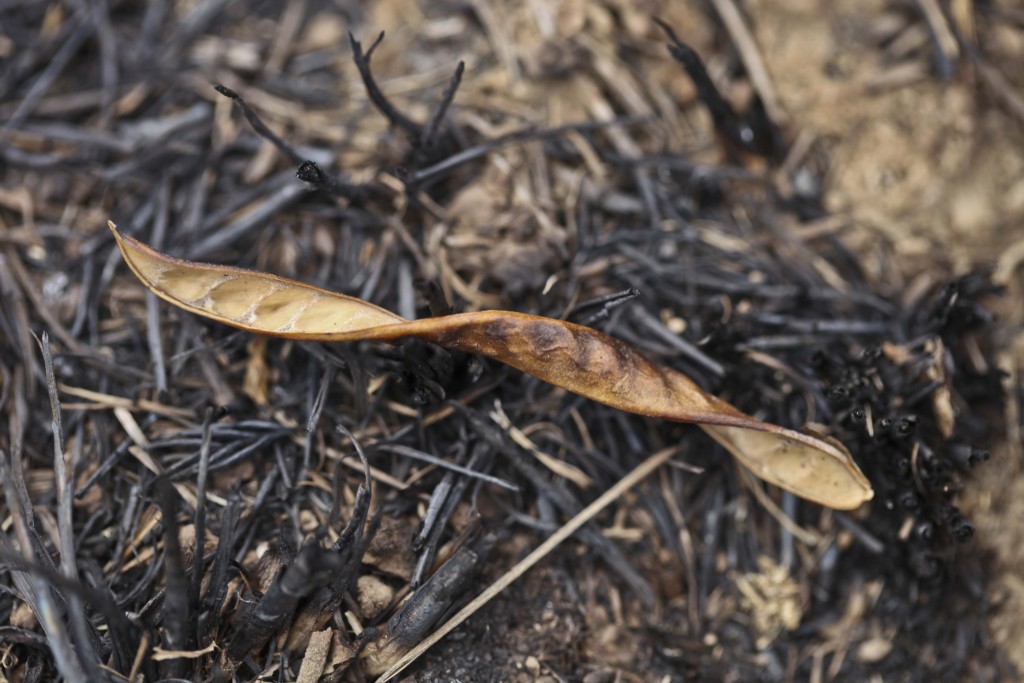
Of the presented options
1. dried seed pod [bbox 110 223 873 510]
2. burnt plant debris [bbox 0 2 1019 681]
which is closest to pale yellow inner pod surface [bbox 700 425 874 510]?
dried seed pod [bbox 110 223 873 510]

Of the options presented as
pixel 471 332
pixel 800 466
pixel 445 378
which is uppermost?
pixel 471 332

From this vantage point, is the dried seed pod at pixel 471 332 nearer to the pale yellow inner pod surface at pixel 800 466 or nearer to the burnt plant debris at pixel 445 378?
the pale yellow inner pod surface at pixel 800 466

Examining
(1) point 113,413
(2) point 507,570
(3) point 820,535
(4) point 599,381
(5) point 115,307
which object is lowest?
(3) point 820,535

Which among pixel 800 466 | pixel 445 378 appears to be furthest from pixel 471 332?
pixel 800 466

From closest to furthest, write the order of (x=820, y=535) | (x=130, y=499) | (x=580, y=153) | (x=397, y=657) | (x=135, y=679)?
(x=135, y=679)
(x=397, y=657)
(x=130, y=499)
(x=820, y=535)
(x=580, y=153)

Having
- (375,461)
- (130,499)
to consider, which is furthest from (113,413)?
(375,461)

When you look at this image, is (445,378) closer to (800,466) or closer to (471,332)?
(471,332)

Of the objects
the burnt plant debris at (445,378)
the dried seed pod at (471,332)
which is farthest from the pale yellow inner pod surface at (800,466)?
the burnt plant debris at (445,378)

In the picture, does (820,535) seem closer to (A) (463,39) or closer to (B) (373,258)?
(B) (373,258)

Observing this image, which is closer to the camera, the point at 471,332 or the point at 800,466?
the point at 471,332
